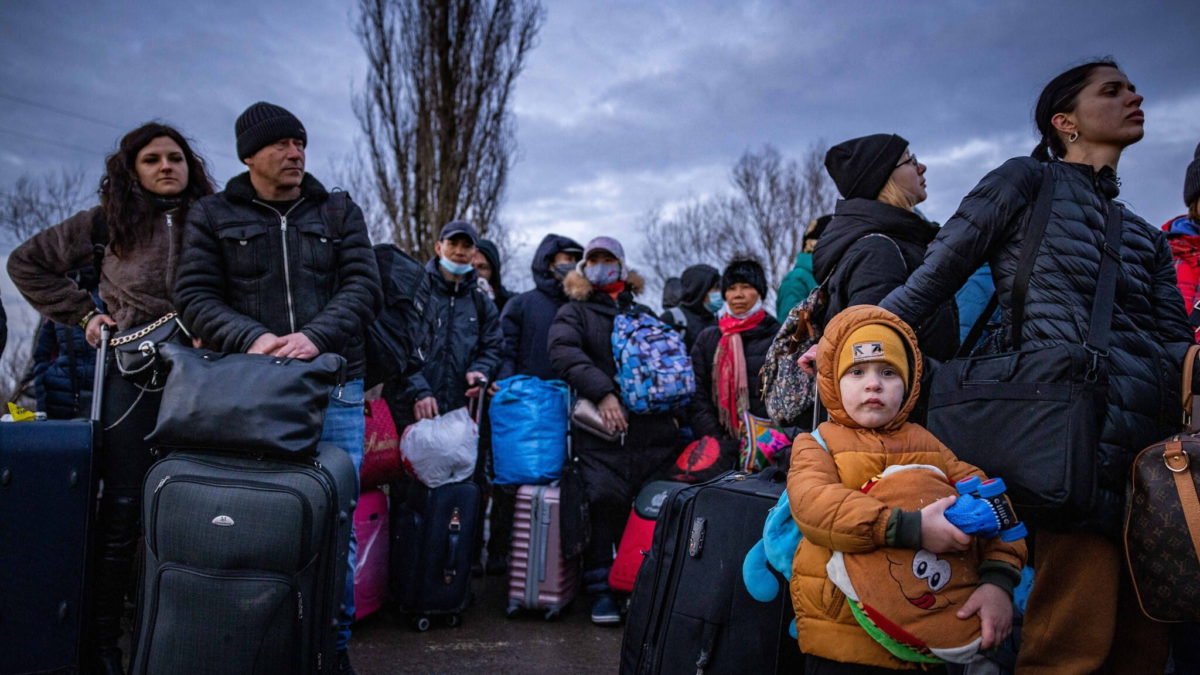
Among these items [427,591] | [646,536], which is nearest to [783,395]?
[646,536]

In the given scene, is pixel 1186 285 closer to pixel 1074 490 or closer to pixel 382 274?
pixel 1074 490

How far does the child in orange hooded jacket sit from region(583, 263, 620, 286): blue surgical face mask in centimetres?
251

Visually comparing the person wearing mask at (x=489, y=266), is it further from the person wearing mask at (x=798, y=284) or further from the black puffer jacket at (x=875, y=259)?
the black puffer jacket at (x=875, y=259)

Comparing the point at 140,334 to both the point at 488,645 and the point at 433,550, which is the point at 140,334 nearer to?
the point at 433,550

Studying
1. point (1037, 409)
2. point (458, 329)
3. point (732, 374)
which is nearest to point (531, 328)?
point (458, 329)

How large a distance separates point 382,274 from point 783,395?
5.89ft

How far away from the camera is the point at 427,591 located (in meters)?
3.79

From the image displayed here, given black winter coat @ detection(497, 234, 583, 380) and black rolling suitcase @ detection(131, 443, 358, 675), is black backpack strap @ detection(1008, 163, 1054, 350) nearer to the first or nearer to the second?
black rolling suitcase @ detection(131, 443, 358, 675)

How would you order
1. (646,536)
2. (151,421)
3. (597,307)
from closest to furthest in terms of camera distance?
(151,421) → (646,536) → (597,307)

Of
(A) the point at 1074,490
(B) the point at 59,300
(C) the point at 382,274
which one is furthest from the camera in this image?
(C) the point at 382,274

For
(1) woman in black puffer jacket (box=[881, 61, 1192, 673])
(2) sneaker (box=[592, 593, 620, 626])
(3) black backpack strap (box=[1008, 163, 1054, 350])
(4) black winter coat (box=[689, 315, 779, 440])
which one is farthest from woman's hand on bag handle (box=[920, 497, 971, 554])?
(4) black winter coat (box=[689, 315, 779, 440])

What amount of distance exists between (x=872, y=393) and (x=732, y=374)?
2643 mm

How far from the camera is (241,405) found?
234 centimetres

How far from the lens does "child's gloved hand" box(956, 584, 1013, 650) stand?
171 cm
